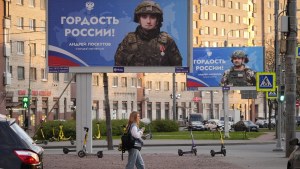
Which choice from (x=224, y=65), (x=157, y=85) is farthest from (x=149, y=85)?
(x=224, y=65)

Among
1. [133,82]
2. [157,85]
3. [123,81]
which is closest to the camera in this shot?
[123,81]

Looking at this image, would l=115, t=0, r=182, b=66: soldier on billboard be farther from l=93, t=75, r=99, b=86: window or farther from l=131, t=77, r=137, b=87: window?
l=131, t=77, r=137, b=87: window

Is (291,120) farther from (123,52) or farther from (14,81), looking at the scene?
(14,81)

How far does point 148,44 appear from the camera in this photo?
30.1 meters

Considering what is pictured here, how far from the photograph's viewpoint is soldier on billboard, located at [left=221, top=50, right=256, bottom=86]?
57.3m

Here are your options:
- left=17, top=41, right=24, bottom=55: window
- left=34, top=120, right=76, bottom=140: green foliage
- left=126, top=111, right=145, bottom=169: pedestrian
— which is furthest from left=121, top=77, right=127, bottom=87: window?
left=126, top=111, right=145, bottom=169: pedestrian

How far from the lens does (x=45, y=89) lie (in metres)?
87.4

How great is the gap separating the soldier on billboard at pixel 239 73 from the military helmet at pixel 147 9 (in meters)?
27.8

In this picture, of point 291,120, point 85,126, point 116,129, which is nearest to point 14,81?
point 116,129

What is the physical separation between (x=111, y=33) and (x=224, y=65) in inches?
1145

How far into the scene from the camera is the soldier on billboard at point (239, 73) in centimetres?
5728

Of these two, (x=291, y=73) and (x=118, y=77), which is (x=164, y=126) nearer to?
(x=118, y=77)

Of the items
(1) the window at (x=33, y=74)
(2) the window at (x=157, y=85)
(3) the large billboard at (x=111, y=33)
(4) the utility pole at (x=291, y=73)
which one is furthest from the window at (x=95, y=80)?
(4) the utility pole at (x=291, y=73)

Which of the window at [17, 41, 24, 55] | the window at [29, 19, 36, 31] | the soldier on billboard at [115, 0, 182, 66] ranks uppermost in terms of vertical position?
the window at [29, 19, 36, 31]
